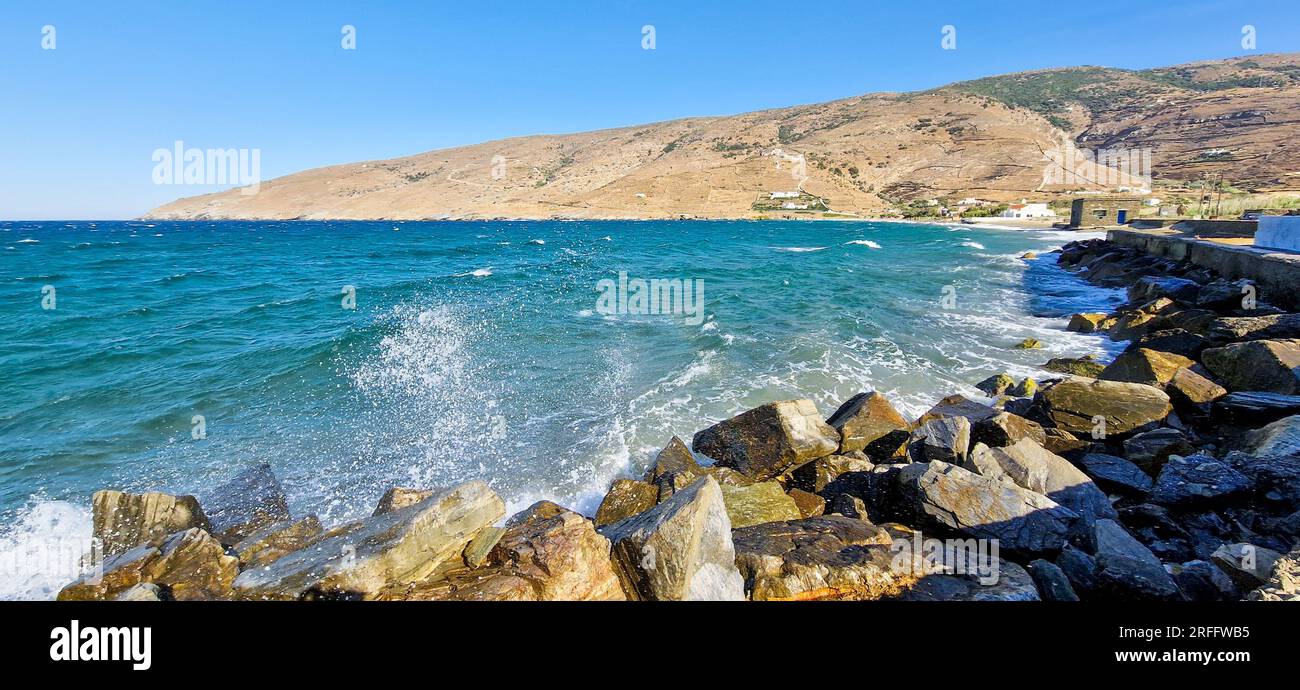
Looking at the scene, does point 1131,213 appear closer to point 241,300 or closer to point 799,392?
point 799,392

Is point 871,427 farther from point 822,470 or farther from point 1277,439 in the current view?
point 1277,439

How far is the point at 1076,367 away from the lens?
11891 millimetres

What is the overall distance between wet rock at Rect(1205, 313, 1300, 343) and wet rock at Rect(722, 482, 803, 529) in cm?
1100

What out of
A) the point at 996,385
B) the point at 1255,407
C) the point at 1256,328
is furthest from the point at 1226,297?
the point at 1255,407

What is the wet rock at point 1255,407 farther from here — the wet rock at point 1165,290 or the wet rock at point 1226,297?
the wet rock at point 1165,290

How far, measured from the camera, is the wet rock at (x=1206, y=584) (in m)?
4.10

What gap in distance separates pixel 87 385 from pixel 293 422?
21.8 feet

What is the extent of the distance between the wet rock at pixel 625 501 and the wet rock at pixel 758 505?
3.33 ft

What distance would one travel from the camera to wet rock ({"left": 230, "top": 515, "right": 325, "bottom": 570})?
5461 mm

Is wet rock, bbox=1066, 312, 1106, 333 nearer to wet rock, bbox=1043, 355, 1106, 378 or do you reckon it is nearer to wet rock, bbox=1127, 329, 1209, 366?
wet rock, bbox=1127, 329, 1209, 366

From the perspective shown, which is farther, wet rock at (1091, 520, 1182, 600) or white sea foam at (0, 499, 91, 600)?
white sea foam at (0, 499, 91, 600)

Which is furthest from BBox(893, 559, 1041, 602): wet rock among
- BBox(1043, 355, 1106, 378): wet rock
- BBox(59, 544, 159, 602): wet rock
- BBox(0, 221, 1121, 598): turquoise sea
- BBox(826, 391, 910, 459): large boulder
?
BBox(1043, 355, 1106, 378): wet rock

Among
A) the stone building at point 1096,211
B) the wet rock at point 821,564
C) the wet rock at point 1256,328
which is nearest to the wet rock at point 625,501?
the wet rock at point 821,564

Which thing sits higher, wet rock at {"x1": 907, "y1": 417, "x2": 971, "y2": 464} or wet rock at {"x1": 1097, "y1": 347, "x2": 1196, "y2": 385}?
wet rock at {"x1": 1097, "y1": 347, "x2": 1196, "y2": 385}
